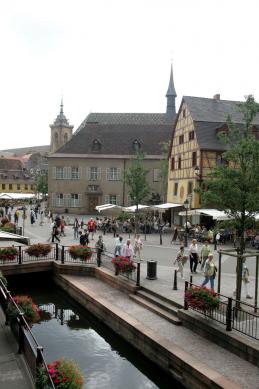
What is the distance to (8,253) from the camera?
2003 cm

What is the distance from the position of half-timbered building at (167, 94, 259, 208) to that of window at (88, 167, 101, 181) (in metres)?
15.8

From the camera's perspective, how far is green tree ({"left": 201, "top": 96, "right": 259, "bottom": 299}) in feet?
42.4

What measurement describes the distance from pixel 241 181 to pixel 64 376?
8.33m

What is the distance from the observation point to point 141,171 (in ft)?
138

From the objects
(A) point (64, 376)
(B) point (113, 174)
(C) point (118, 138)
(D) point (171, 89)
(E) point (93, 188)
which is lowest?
(A) point (64, 376)

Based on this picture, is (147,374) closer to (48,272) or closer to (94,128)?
(48,272)

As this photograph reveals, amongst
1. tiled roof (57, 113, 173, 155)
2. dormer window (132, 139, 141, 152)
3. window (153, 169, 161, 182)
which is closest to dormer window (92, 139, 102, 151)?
tiled roof (57, 113, 173, 155)

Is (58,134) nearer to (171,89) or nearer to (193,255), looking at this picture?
(171,89)

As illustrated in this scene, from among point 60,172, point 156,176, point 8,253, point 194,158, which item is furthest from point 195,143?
point 60,172

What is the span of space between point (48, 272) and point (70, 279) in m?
2.52

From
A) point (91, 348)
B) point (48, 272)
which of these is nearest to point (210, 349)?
point (91, 348)

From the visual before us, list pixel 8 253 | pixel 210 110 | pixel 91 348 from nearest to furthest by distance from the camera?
pixel 91 348, pixel 8 253, pixel 210 110

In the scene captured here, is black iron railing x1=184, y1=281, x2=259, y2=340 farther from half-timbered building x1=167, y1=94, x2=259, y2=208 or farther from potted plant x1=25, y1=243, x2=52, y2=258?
half-timbered building x1=167, y1=94, x2=259, y2=208

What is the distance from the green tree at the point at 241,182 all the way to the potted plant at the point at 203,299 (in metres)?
1.10
